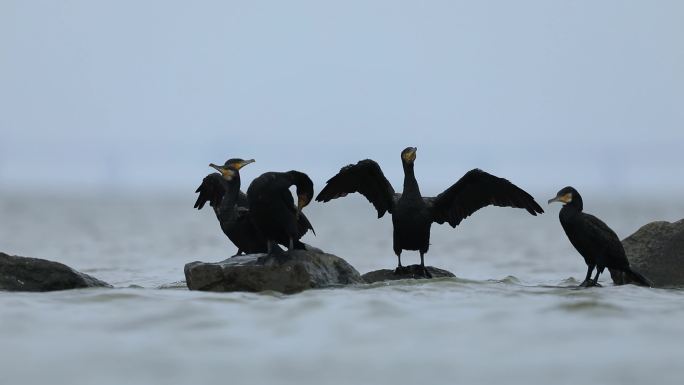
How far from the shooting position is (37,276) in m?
10.5

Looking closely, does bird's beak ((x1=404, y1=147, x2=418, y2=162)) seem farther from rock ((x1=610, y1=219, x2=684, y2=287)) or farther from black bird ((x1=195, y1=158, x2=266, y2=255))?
rock ((x1=610, y1=219, x2=684, y2=287))

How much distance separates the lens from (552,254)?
26750 millimetres

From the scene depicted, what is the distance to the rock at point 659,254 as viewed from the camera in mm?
12367

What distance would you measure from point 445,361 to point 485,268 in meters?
14.1

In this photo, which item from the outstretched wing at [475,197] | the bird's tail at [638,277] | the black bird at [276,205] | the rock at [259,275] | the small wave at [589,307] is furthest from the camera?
the outstretched wing at [475,197]

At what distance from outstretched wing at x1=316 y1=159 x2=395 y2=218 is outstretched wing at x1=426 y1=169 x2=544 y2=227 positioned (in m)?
0.58

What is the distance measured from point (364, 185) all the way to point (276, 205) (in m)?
2.98

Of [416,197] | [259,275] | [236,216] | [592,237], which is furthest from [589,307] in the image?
[236,216]

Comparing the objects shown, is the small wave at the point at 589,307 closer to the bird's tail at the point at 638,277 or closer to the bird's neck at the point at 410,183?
the bird's tail at the point at 638,277

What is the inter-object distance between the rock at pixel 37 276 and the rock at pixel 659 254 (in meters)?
6.42

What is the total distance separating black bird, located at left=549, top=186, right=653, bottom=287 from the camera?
11.3 metres

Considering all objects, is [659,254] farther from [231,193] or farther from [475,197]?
[231,193]

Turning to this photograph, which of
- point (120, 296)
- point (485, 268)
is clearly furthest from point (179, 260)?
point (120, 296)

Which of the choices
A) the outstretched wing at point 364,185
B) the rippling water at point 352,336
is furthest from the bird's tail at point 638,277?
the outstretched wing at point 364,185
